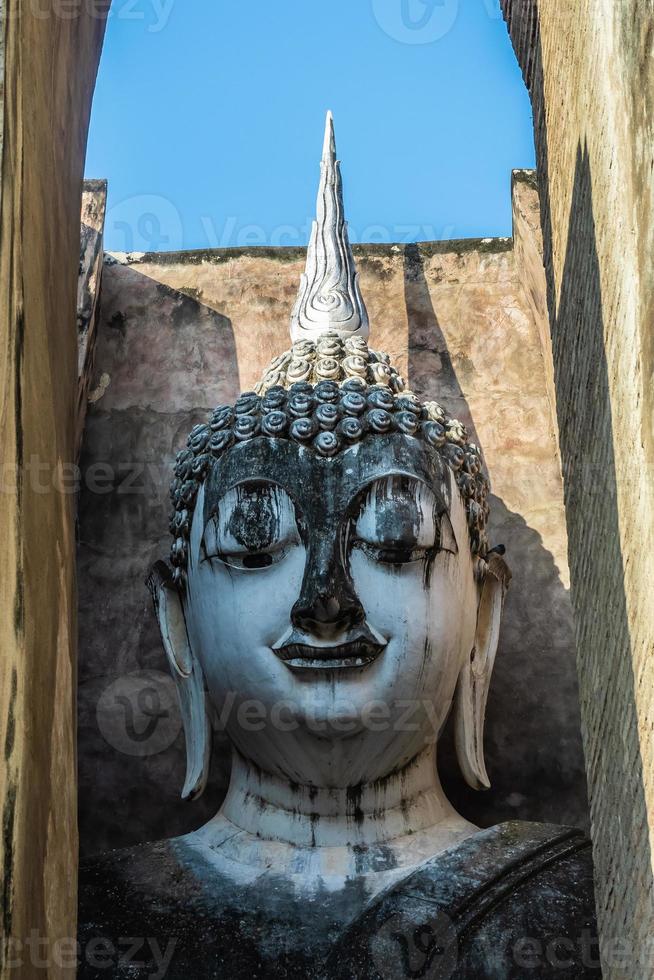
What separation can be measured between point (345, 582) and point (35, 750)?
1655 millimetres

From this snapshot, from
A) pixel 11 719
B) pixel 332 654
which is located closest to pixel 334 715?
pixel 332 654

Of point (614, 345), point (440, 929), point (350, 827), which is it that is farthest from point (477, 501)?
point (614, 345)

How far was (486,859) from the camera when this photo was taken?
188 inches

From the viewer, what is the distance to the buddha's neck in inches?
193

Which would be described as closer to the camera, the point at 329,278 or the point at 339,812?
the point at 339,812

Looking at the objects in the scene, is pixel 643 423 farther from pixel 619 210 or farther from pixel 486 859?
pixel 486 859

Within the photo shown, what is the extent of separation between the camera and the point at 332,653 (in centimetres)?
474

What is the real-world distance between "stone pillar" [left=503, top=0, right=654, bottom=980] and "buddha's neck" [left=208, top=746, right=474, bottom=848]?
1.24 meters

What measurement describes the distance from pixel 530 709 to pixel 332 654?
4.26 feet

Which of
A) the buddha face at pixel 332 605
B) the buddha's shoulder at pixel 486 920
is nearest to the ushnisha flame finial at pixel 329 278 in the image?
the buddha face at pixel 332 605

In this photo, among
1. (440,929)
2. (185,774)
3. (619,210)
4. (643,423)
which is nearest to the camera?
(643,423)

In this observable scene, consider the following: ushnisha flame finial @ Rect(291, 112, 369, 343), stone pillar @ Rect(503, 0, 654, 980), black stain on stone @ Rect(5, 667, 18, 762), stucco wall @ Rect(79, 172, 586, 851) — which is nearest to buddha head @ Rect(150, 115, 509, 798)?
ushnisha flame finial @ Rect(291, 112, 369, 343)

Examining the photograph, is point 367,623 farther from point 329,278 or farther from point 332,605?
point 329,278

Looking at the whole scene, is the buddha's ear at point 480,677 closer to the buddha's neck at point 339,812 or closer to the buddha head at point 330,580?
the buddha head at point 330,580
